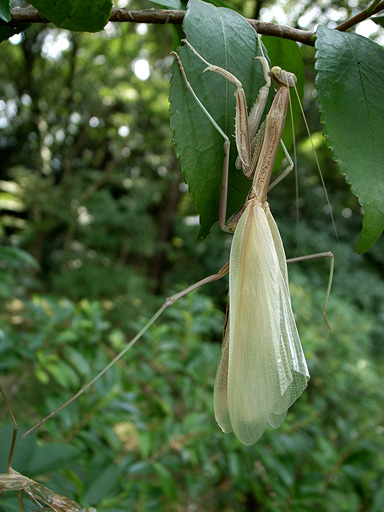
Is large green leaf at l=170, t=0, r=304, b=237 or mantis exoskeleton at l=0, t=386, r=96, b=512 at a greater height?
large green leaf at l=170, t=0, r=304, b=237

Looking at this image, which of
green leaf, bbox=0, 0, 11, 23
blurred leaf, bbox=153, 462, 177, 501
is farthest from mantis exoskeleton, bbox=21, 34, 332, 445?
blurred leaf, bbox=153, 462, 177, 501

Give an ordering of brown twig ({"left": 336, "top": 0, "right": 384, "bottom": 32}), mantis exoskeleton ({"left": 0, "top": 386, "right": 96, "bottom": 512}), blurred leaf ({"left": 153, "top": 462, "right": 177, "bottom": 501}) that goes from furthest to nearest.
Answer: blurred leaf ({"left": 153, "top": 462, "right": 177, "bottom": 501})
brown twig ({"left": 336, "top": 0, "right": 384, "bottom": 32})
mantis exoskeleton ({"left": 0, "top": 386, "right": 96, "bottom": 512})

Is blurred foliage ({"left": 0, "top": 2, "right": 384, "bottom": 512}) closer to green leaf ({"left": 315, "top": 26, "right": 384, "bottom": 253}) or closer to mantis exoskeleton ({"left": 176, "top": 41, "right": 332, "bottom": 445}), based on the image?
mantis exoskeleton ({"left": 176, "top": 41, "right": 332, "bottom": 445})

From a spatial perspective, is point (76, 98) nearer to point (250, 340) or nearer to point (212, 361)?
point (212, 361)

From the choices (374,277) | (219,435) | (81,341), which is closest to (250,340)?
(219,435)

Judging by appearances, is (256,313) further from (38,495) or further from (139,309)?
(139,309)

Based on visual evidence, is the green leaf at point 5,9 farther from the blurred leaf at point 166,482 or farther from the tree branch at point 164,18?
the blurred leaf at point 166,482

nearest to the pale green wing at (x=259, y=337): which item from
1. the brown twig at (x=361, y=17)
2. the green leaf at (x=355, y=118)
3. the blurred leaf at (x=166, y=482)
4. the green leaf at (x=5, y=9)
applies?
the green leaf at (x=355, y=118)
